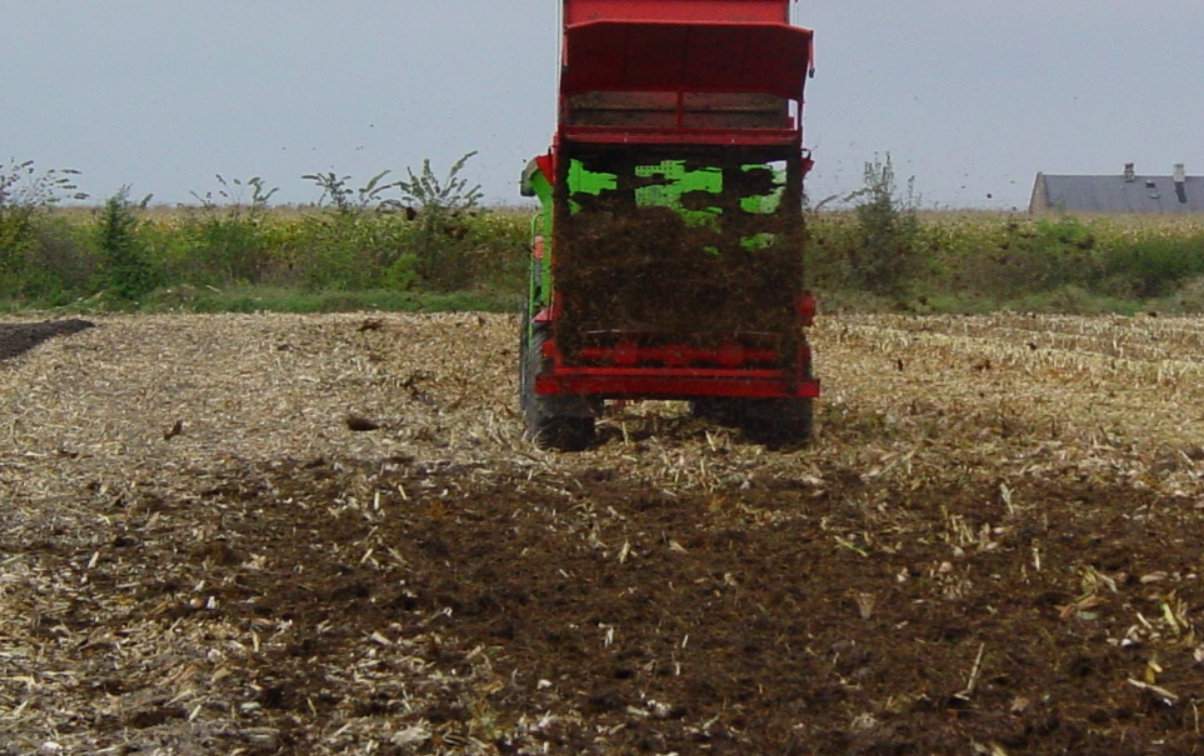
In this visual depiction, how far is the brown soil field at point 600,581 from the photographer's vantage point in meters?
5.27

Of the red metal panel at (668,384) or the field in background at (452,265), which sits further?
the field in background at (452,265)

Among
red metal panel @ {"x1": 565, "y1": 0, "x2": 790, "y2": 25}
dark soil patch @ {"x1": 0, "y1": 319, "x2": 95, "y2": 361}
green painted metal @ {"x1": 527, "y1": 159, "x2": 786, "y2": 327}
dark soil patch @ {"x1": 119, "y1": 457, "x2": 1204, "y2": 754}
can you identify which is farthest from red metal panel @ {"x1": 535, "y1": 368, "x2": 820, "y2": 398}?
dark soil patch @ {"x1": 0, "y1": 319, "x2": 95, "y2": 361}

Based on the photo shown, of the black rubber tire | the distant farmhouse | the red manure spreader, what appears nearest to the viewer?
the red manure spreader

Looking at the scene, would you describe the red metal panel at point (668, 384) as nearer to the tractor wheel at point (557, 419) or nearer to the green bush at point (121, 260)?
the tractor wheel at point (557, 419)

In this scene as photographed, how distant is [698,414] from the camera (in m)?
11.8

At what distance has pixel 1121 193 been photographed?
71562 mm

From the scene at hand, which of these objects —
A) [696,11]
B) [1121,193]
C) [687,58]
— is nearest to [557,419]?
[687,58]

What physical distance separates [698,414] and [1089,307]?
671 inches

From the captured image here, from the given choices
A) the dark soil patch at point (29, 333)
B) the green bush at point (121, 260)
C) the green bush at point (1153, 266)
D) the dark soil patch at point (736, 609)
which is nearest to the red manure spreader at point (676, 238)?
the dark soil patch at point (736, 609)

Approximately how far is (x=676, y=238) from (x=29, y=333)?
12.4 metres

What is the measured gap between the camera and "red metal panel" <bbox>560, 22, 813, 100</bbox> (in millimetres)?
10289

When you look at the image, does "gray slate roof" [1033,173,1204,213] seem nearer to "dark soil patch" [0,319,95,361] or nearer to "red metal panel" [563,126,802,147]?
"dark soil patch" [0,319,95,361]

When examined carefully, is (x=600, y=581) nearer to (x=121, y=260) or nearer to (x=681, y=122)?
(x=681, y=122)

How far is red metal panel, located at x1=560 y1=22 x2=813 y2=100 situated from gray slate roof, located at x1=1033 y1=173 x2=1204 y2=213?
6264 cm
